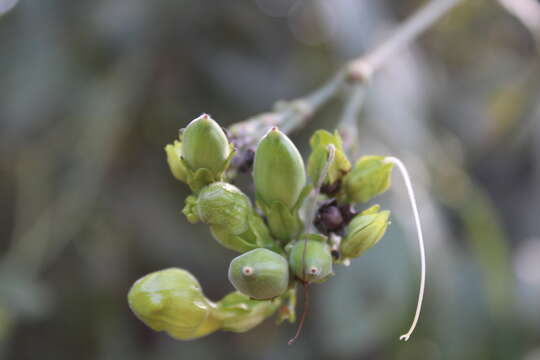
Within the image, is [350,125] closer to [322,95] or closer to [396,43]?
[322,95]

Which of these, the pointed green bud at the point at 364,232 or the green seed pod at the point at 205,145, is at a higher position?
the green seed pod at the point at 205,145

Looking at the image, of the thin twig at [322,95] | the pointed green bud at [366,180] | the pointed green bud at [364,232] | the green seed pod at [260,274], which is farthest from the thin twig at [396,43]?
the green seed pod at [260,274]

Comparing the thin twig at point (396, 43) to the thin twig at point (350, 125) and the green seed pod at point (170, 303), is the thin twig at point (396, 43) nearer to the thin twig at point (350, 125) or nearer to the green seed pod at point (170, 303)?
the thin twig at point (350, 125)

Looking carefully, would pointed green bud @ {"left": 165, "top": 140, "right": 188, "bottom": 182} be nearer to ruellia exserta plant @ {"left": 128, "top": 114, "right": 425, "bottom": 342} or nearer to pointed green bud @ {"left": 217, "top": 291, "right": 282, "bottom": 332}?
ruellia exserta plant @ {"left": 128, "top": 114, "right": 425, "bottom": 342}

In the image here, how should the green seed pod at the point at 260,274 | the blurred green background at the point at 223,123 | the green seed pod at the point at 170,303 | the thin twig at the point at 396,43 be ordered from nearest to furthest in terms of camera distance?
the green seed pod at the point at 260,274 < the green seed pod at the point at 170,303 < the thin twig at the point at 396,43 < the blurred green background at the point at 223,123

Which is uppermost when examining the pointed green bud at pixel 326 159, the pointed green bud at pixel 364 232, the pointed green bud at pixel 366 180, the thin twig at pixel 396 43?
the thin twig at pixel 396 43

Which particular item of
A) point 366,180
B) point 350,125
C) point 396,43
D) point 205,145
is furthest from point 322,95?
point 205,145

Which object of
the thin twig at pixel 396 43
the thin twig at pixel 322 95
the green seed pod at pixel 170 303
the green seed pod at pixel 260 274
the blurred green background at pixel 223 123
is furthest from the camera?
the blurred green background at pixel 223 123
